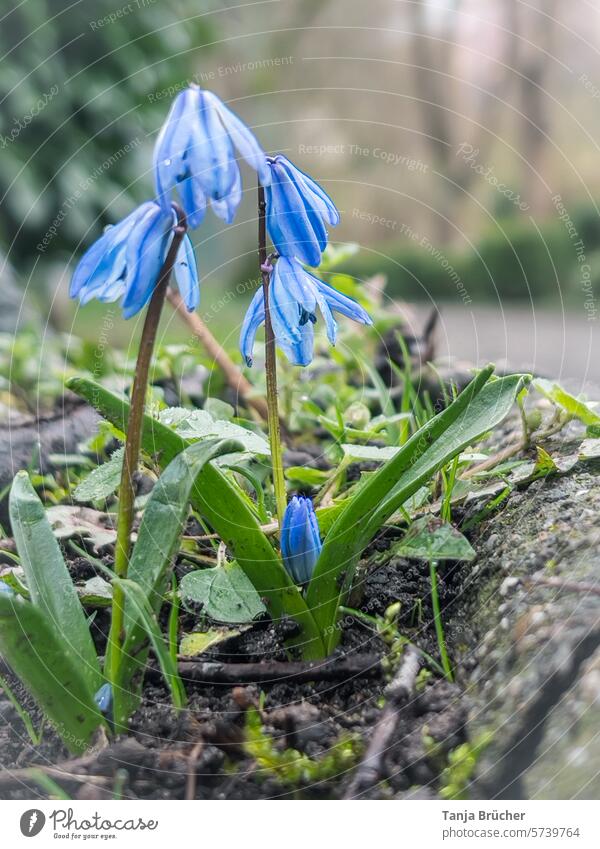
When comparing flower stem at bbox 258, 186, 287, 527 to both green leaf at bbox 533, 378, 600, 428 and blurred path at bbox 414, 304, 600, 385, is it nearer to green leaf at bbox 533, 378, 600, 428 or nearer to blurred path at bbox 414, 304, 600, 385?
green leaf at bbox 533, 378, 600, 428

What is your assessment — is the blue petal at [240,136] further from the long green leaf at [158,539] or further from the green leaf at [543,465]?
the green leaf at [543,465]

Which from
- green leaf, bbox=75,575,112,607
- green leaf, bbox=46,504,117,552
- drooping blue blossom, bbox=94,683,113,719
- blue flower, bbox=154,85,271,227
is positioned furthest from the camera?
green leaf, bbox=46,504,117,552

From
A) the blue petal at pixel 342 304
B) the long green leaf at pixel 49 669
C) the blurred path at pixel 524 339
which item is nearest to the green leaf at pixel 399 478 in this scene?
the blue petal at pixel 342 304

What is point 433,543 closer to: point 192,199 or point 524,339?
point 192,199

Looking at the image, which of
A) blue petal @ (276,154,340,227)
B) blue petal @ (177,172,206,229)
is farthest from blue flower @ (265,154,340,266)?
blue petal @ (177,172,206,229)

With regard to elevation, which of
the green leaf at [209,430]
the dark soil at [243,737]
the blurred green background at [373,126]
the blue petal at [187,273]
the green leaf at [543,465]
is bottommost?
the dark soil at [243,737]

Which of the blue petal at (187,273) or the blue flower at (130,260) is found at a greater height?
the blue petal at (187,273)
